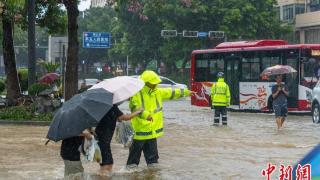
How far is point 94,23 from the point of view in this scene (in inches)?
3204

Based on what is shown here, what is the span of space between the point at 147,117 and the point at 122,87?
114cm

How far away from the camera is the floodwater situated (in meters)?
11.8

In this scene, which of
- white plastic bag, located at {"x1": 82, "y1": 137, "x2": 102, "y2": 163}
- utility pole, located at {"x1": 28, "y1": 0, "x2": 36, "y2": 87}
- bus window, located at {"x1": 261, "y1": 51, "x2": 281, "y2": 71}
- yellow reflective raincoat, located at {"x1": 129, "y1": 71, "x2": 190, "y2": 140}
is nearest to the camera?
white plastic bag, located at {"x1": 82, "y1": 137, "x2": 102, "y2": 163}

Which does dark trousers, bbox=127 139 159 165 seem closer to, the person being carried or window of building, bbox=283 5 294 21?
the person being carried

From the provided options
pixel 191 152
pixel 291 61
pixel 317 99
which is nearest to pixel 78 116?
pixel 191 152

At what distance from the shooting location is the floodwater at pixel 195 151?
463 inches

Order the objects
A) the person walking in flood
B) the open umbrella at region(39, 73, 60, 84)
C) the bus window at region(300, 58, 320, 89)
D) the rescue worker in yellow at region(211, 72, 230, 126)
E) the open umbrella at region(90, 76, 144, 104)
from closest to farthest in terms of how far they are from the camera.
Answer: the open umbrella at region(90, 76, 144, 104)
the person walking in flood
the rescue worker in yellow at region(211, 72, 230, 126)
the open umbrella at region(39, 73, 60, 84)
the bus window at region(300, 58, 320, 89)

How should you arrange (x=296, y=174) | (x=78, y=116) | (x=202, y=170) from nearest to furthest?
(x=296, y=174)
(x=78, y=116)
(x=202, y=170)

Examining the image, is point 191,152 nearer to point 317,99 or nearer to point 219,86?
point 219,86

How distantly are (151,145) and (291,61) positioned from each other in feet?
54.2

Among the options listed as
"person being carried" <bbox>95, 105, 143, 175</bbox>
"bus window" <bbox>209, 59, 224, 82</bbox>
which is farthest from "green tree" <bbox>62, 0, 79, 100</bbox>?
"person being carried" <bbox>95, 105, 143, 175</bbox>

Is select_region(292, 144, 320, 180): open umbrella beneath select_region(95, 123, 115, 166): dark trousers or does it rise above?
above

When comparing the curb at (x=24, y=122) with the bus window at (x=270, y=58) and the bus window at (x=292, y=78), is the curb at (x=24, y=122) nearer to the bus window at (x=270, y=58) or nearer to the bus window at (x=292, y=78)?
the bus window at (x=292, y=78)

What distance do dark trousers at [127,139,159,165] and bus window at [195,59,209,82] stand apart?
20.8 metres
